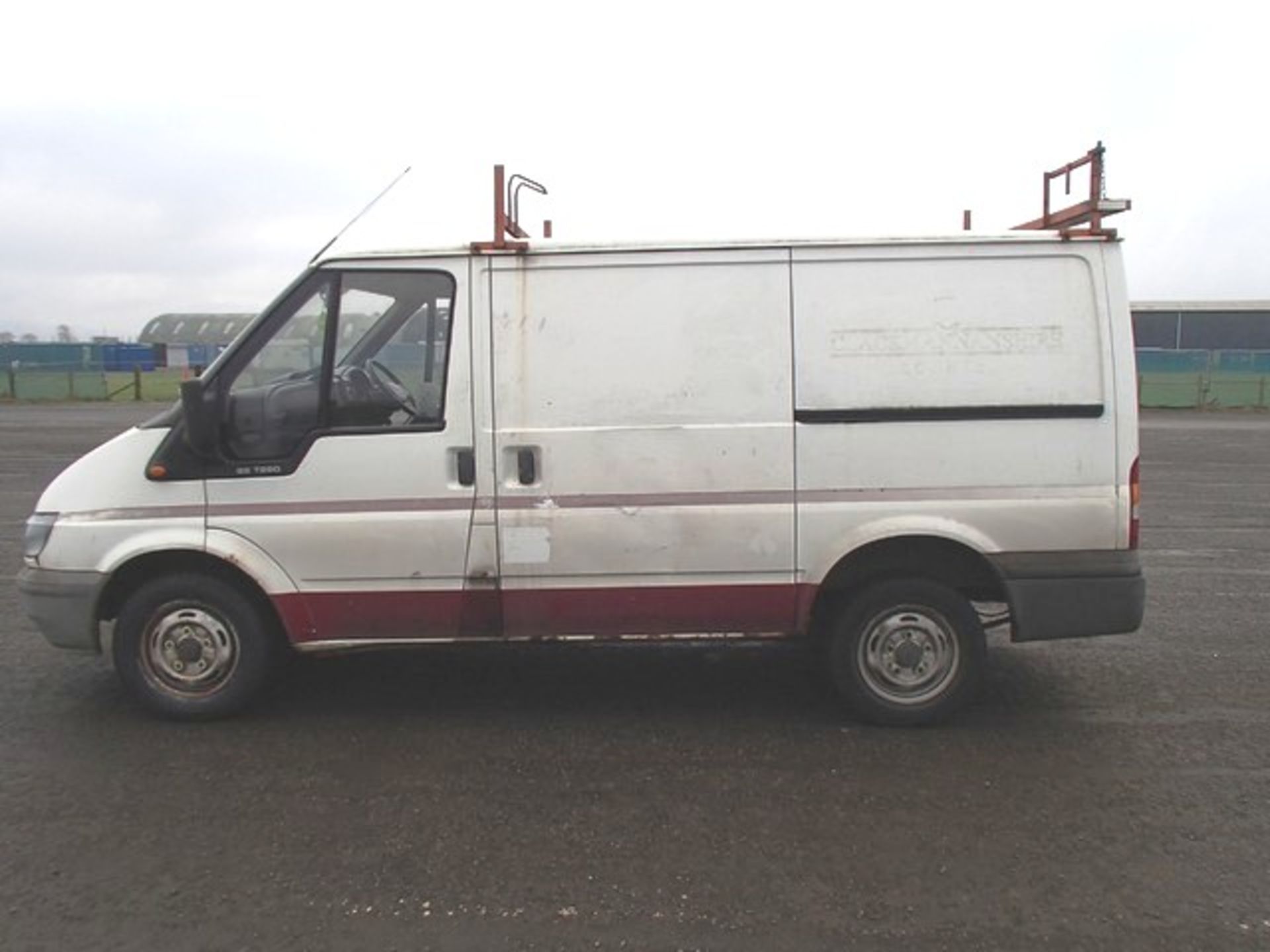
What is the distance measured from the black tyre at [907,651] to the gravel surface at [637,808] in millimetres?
169

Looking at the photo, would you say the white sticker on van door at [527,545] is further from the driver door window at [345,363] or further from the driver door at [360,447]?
the driver door window at [345,363]

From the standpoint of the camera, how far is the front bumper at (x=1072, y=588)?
4.42 m

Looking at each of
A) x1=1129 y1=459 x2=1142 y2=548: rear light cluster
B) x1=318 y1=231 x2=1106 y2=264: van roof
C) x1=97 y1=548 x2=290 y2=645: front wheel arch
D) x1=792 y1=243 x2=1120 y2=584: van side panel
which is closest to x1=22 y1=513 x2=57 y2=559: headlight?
x1=97 y1=548 x2=290 y2=645: front wheel arch

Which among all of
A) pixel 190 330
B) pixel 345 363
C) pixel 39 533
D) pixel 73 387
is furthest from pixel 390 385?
pixel 190 330

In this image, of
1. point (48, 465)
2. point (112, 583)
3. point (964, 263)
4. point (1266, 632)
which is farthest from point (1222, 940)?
point (48, 465)

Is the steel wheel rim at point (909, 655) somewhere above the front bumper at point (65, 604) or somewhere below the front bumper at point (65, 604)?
below

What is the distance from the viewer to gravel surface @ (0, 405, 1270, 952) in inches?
120

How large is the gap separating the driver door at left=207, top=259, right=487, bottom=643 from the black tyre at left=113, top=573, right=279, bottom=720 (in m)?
0.25

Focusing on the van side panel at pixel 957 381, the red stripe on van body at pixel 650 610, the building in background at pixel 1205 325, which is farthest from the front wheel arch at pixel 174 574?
the building in background at pixel 1205 325

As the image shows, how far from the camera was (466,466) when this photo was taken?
4395 mm

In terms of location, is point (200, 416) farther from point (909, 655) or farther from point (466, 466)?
point (909, 655)

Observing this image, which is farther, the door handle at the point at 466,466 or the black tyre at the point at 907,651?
the black tyre at the point at 907,651

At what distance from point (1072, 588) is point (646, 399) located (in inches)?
81.2

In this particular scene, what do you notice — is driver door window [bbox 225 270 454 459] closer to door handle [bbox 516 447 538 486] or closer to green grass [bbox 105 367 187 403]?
door handle [bbox 516 447 538 486]
